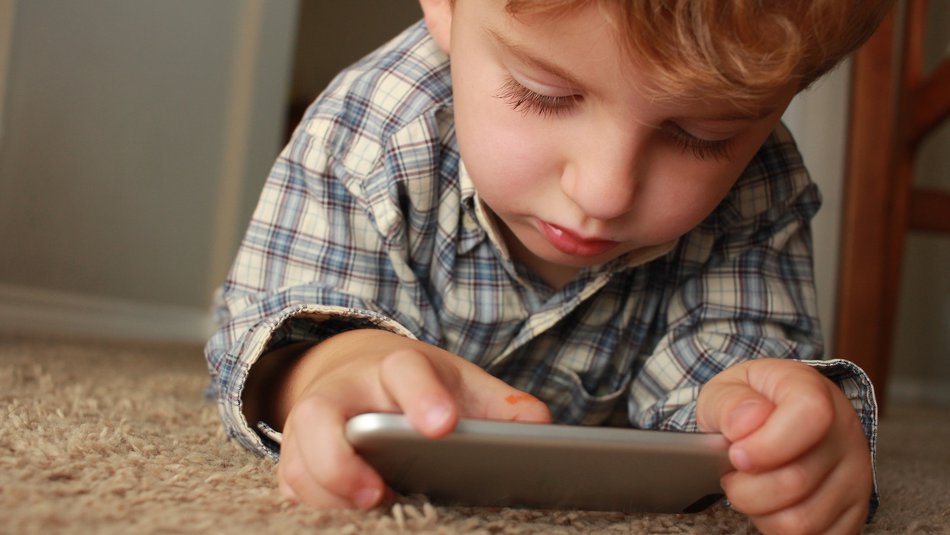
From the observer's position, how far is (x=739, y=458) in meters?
0.41

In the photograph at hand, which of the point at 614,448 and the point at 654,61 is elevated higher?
the point at 654,61

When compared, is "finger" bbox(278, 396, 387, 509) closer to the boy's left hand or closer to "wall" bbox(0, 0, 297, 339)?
the boy's left hand

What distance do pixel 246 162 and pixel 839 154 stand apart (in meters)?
1.04

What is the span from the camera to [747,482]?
0.43 meters

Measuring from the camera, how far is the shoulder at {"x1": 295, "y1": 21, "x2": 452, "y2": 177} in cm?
68

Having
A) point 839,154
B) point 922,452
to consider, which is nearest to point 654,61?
point 922,452

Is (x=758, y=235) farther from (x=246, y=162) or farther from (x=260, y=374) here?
(x=246, y=162)

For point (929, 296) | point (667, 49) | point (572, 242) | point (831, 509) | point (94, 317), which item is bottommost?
point (929, 296)

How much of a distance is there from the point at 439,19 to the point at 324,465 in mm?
355

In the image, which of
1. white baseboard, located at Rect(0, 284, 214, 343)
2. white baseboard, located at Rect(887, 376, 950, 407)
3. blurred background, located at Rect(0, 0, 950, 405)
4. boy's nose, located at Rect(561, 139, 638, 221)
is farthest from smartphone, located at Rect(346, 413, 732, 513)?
white baseboard, located at Rect(887, 376, 950, 407)

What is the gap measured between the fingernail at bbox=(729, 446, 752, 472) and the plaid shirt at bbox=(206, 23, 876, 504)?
0.20 m

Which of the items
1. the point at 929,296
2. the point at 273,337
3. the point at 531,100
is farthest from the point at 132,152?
the point at 929,296

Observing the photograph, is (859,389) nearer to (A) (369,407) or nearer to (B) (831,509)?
(B) (831,509)

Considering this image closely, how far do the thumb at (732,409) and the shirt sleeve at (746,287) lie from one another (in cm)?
20
